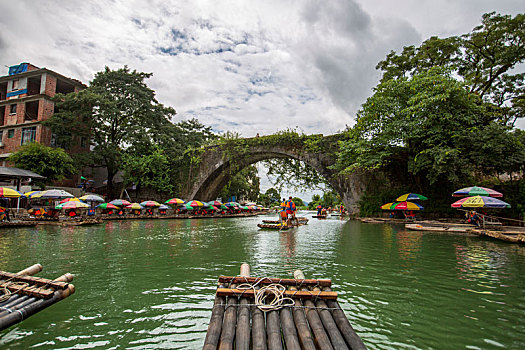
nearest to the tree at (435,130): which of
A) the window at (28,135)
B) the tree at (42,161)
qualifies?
the tree at (42,161)

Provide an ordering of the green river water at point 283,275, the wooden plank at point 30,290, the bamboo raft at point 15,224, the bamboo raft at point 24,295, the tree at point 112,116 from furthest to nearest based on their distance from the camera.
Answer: the tree at point 112,116 → the bamboo raft at point 15,224 → the wooden plank at point 30,290 → the green river water at point 283,275 → the bamboo raft at point 24,295

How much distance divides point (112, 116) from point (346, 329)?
2501cm

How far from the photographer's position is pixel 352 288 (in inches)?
166

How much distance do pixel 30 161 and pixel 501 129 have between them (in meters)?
26.3

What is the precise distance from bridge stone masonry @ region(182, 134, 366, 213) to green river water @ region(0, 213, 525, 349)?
11.0 metres

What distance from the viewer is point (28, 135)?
78.4 ft

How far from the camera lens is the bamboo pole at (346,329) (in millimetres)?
2053

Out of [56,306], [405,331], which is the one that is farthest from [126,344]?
[405,331]

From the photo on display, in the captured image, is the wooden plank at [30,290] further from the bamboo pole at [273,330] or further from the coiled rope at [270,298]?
the bamboo pole at [273,330]

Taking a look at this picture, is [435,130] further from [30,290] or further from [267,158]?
[30,290]

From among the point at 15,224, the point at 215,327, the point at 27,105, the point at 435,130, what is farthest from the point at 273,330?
the point at 27,105

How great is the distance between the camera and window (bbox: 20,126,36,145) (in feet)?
77.5

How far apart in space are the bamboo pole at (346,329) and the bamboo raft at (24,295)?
287cm

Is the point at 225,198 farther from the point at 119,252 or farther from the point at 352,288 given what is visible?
the point at 352,288
